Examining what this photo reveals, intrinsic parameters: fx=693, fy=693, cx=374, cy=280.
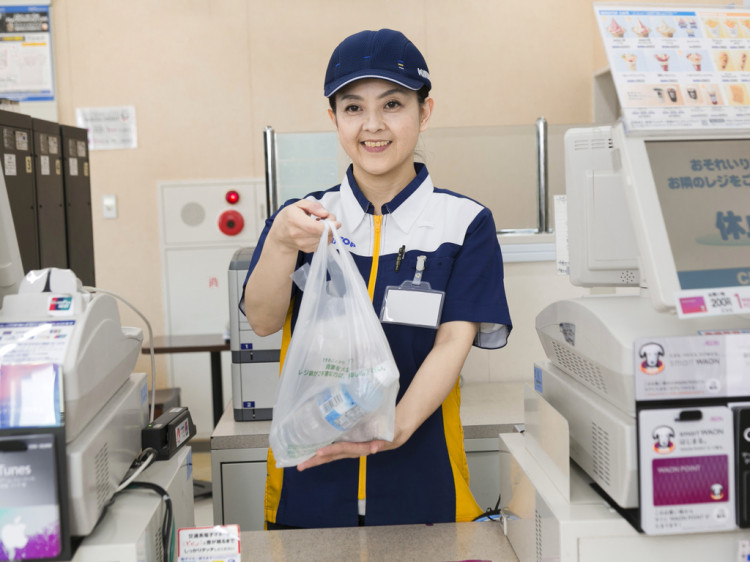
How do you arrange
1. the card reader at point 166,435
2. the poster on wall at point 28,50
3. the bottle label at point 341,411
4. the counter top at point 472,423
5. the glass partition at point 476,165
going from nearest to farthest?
the bottle label at point 341,411, the card reader at point 166,435, the counter top at point 472,423, the glass partition at point 476,165, the poster on wall at point 28,50

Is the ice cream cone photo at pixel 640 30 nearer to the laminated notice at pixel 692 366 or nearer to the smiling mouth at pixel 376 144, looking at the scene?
the laminated notice at pixel 692 366

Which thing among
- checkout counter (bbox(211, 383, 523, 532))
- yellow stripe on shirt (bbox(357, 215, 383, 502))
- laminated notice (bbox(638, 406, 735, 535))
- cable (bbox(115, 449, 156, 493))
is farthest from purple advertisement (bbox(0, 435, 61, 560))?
checkout counter (bbox(211, 383, 523, 532))

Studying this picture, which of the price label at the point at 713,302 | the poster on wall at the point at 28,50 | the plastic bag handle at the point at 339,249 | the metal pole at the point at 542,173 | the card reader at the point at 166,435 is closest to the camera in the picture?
the price label at the point at 713,302

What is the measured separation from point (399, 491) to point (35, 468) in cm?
66

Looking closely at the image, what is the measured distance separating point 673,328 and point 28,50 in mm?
4190

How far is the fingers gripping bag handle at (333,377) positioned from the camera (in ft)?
3.09

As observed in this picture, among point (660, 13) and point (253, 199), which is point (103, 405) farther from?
point (253, 199)

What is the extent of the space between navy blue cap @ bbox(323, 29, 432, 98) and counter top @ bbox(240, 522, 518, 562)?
75 cm

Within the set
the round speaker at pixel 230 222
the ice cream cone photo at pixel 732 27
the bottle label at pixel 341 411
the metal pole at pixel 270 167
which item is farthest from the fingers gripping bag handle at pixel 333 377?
the round speaker at pixel 230 222

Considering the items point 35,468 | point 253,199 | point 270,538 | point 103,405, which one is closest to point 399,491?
point 270,538

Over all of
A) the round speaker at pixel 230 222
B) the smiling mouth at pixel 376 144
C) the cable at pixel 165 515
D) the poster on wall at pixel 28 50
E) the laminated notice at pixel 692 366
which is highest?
the poster on wall at pixel 28 50

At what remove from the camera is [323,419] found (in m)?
0.95

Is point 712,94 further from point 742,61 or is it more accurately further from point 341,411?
point 341,411

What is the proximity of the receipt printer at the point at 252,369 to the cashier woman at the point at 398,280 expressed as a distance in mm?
751
